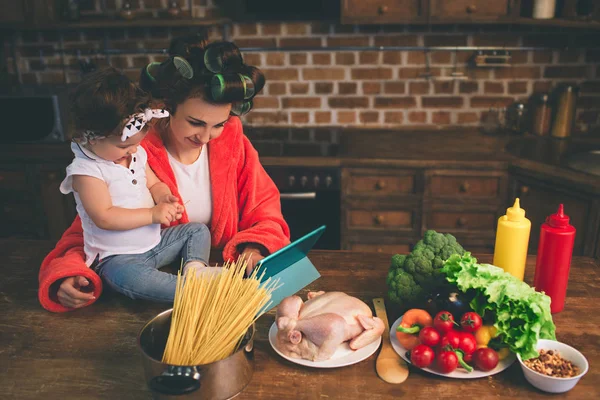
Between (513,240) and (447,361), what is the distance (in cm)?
40

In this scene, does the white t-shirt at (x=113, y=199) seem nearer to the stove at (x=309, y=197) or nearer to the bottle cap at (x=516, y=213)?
the bottle cap at (x=516, y=213)

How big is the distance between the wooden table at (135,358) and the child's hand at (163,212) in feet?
0.68

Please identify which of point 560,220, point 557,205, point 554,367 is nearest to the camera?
point 554,367

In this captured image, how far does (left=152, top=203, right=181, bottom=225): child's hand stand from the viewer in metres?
1.38

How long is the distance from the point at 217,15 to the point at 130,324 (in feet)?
7.77

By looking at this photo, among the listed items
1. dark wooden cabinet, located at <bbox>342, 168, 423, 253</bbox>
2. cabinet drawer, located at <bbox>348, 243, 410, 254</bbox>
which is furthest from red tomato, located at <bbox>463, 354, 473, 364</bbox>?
cabinet drawer, located at <bbox>348, 243, 410, 254</bbox>

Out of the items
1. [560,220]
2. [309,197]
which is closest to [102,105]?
[560,220]

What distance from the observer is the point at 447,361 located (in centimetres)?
103

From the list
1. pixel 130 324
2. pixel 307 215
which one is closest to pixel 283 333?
pixel 130 324

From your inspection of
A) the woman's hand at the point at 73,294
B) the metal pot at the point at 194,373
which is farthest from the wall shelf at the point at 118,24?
the metal pot at the point at 194,373

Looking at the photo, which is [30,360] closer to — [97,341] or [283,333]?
[97,341]

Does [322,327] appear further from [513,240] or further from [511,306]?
[513,240]

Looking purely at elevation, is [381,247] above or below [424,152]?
below

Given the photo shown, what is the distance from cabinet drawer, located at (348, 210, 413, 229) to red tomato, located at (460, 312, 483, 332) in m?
1.74
